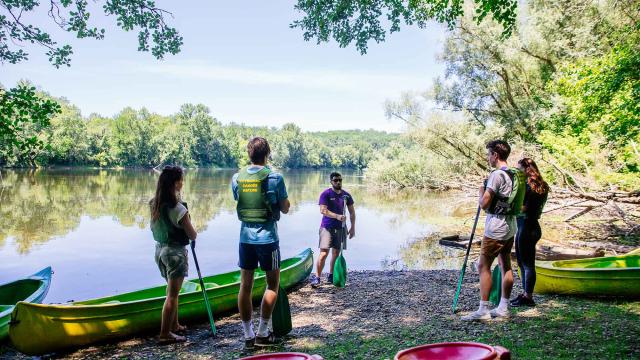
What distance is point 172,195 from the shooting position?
4660 mm

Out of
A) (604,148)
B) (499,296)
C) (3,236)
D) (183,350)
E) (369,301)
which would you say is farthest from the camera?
(3,236)

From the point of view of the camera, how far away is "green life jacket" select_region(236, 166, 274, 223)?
4.43 meters

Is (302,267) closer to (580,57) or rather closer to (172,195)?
(172,195)

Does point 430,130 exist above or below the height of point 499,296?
above

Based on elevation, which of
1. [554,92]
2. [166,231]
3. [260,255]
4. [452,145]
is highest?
[554,92]

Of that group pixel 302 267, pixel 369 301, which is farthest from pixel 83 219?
pixel 369 301

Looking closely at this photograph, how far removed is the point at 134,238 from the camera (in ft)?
52.2

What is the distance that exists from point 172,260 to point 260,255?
103 cm

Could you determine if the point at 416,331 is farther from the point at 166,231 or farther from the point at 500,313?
the point at 166,231

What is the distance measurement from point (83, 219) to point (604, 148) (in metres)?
19.9

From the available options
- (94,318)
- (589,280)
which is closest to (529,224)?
(589,280)

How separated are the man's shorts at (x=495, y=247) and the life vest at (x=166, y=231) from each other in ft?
10.5

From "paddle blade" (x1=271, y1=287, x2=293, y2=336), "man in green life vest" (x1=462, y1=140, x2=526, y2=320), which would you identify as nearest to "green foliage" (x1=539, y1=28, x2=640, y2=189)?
"man in green life vest" (x1=462, y1=140, x2=526, y2=320)

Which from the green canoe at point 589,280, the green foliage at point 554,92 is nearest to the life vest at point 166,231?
the green foliage at point 554,92
